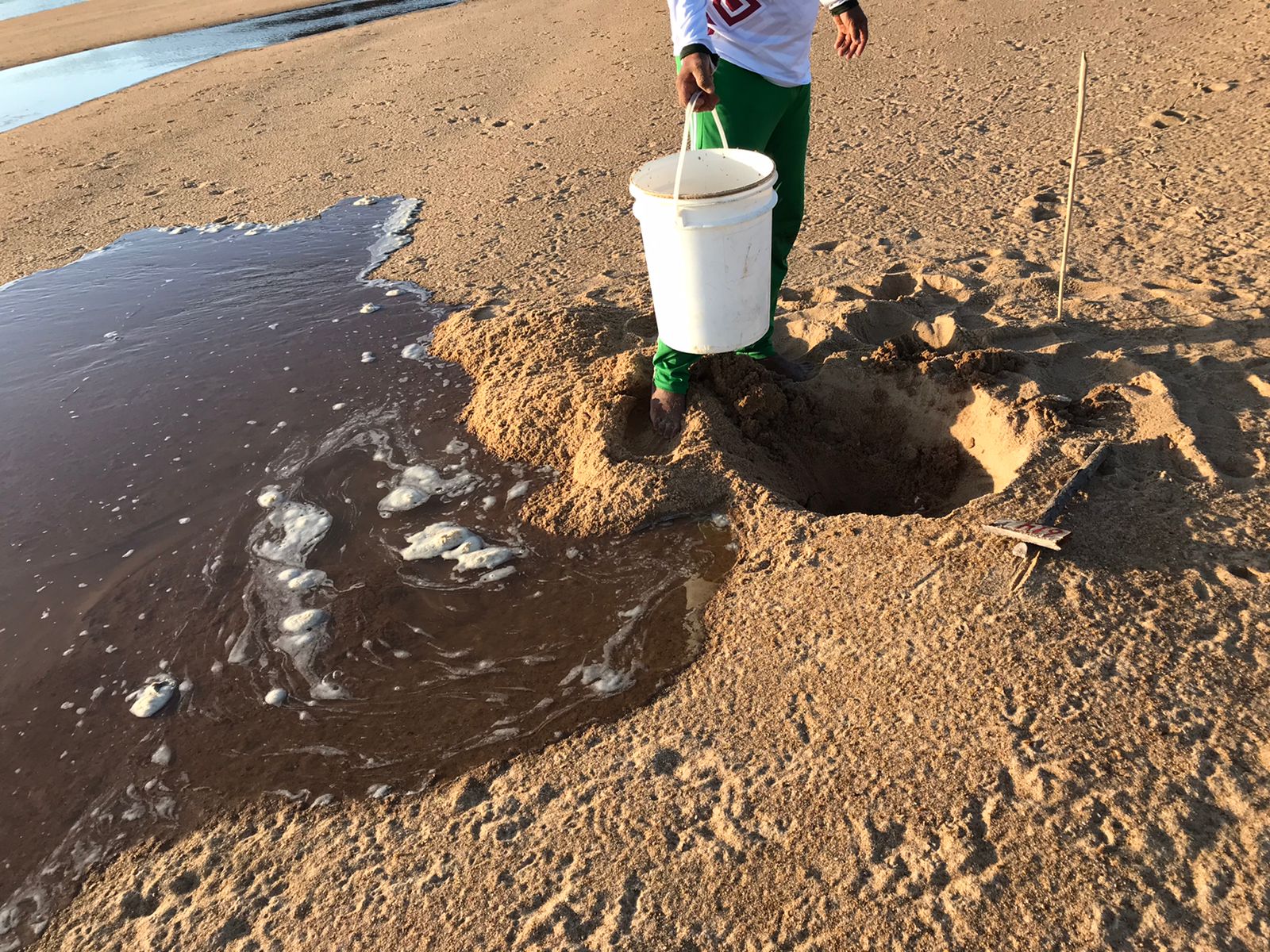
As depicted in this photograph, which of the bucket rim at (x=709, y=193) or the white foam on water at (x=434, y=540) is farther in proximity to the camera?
the white foam on water at (x=434, y=540)

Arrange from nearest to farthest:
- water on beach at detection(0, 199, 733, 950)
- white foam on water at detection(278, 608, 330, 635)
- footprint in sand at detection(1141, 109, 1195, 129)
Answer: water on beach at detection(0, 199, 733, 950) → white foam on water at detection(278, 608, 330, 635) → footprint in sand at detection(1141, 109, 1195, 129)

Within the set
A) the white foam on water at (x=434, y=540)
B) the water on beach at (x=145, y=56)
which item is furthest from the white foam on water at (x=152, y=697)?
the water on beach at (x=145, y=56)

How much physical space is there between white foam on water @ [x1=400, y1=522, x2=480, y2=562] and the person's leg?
78 cm

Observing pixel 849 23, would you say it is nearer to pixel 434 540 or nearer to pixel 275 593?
pixel 434 540

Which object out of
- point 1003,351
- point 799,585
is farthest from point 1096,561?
point 1003,351

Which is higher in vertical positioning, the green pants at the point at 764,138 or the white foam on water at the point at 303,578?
the green pants at the point at 764,138

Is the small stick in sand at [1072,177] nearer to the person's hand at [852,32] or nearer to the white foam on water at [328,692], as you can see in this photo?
the person's hand at [852,32]

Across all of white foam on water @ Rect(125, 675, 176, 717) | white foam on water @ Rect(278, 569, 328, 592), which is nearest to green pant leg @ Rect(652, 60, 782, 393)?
white foam on water @ Rect(278, 569, 328, 592)

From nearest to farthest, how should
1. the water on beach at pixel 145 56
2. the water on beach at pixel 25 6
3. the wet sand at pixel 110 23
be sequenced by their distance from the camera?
1. the water on beach at pixel 145 56
2. the wet sand at pixel 110 23
3. the water on beach at pixel 25 6

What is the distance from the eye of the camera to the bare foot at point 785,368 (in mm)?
3217

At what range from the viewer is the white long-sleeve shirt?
8.80ft

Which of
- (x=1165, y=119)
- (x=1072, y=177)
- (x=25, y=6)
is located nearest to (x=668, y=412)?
(x=1072, y=177)

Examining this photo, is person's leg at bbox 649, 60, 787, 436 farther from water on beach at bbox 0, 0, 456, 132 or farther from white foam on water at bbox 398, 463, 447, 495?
water on beach at bbox 0, 0, 456, 132

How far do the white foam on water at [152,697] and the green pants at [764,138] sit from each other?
1.82m
